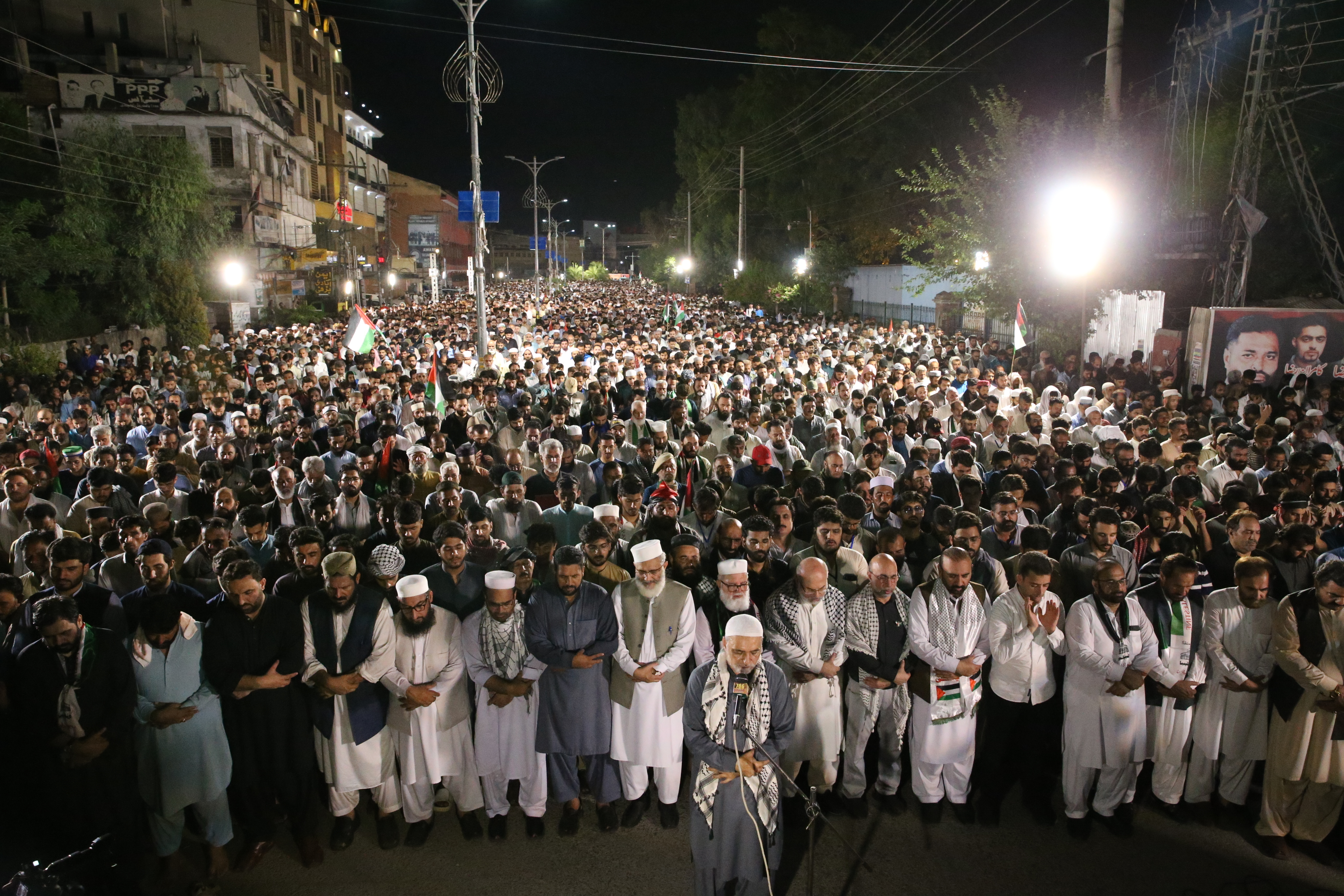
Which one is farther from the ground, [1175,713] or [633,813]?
[1175,713]

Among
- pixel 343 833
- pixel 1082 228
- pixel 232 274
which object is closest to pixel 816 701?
pixel 343 833

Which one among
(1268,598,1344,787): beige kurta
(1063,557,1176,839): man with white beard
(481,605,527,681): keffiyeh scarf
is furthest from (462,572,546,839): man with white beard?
(1268,598,1344,787): beige kurta

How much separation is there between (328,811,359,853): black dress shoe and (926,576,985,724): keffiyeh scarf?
328 centimetres

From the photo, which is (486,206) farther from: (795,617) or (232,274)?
(795,617)

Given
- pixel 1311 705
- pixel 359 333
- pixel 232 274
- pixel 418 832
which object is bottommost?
pixel 418 832

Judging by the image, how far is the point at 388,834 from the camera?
504 cm

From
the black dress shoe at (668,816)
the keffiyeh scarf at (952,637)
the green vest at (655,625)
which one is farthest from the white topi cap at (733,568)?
the black dress shoe at (668,816)

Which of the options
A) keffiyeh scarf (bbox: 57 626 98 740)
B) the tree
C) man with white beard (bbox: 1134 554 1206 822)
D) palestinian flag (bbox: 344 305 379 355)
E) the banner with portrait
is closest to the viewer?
keffiyeh scarf (bbox: 57 626 98 740)

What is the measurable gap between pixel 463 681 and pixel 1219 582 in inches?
184

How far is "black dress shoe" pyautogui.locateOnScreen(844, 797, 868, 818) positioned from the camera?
17.3 ft

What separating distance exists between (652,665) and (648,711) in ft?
0.98

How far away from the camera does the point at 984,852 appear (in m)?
4.91

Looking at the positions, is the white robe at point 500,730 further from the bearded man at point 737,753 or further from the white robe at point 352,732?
the bearded man at point 737,753

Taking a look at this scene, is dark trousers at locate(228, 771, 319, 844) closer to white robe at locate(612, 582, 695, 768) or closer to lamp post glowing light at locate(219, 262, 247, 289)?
white robe at locate(612, 582, 695, 768)
